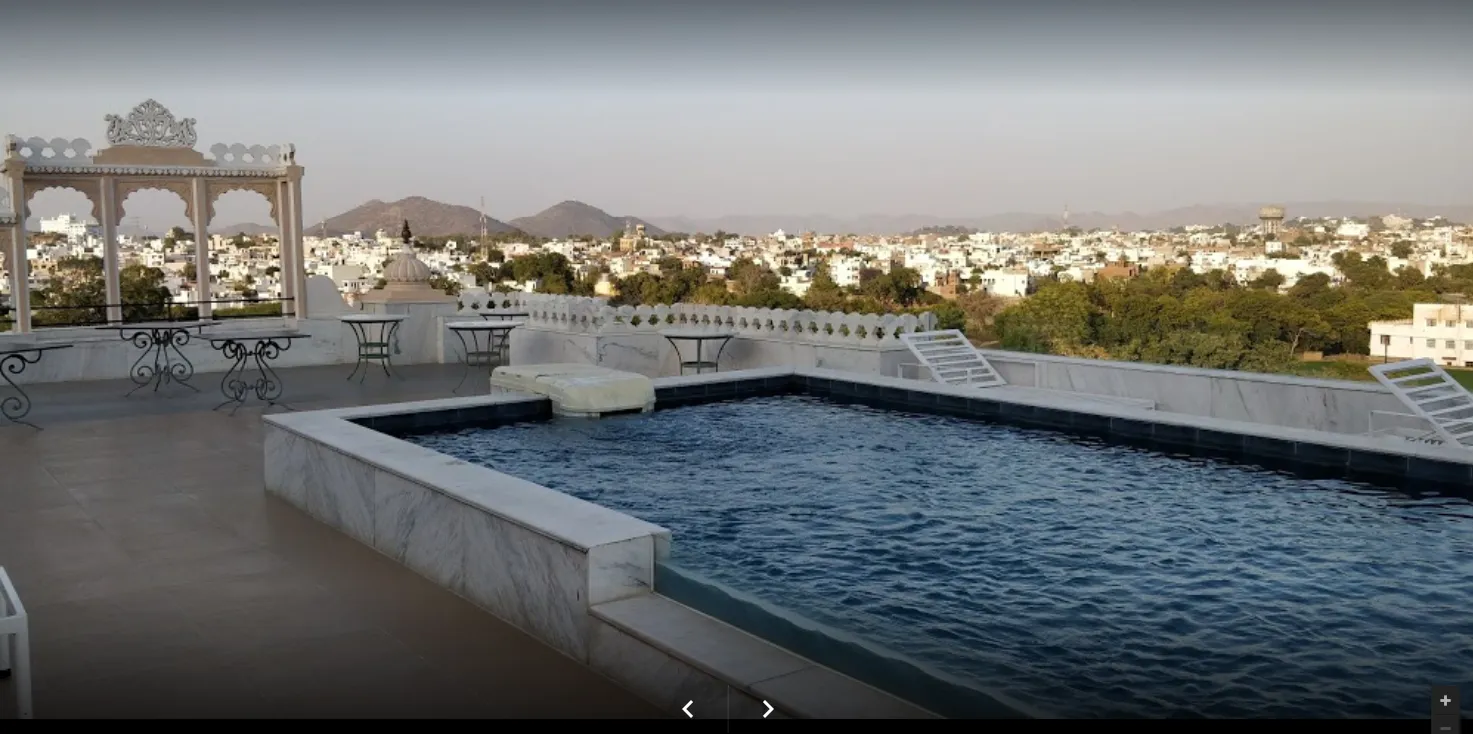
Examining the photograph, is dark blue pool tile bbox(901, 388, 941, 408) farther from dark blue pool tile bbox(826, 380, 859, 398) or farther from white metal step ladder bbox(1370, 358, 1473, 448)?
white metal step ladder bbox(1370, 358, 1473, 448)

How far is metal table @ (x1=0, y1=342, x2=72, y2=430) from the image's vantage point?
30.0 feet

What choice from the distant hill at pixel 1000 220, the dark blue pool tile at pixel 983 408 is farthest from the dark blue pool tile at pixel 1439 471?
the distant hill at pixel 1000 220

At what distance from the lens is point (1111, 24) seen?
296cm

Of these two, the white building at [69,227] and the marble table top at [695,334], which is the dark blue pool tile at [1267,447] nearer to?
the marble table top at [695,334]

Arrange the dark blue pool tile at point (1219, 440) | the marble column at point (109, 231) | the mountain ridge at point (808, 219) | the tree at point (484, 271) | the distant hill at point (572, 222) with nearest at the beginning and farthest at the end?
1. the dark blue pool tile at point (1219, 440)
2. the marble column at point (109, 231)
3. the tree at point (484, 271)
4. the mountain ridge at point (808, 219)
5. the distant hill at point (572, 222)

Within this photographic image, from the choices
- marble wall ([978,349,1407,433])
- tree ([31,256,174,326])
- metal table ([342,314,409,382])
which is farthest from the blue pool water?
tree ([31,256,174,326])

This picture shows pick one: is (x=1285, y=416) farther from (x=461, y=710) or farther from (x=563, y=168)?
(x=563, y=168)

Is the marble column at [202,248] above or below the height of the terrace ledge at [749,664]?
above

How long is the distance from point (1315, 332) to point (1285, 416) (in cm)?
1668

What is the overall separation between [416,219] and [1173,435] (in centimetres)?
3285

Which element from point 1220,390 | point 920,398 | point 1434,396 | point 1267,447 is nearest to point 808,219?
point 920,398

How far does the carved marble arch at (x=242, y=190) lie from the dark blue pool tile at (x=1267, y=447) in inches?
454

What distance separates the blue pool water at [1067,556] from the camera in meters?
3.50

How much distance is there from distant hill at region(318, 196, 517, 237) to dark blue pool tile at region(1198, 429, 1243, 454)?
26.9 meters
